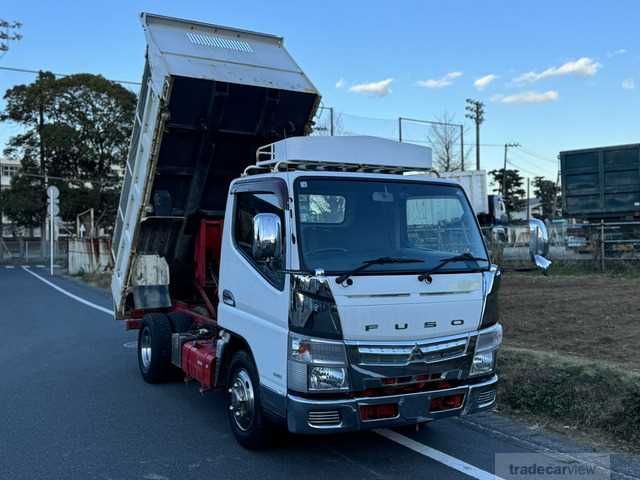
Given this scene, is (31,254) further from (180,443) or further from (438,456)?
(438,456)

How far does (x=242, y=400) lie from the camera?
5.08m

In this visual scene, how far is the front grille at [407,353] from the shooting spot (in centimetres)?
429

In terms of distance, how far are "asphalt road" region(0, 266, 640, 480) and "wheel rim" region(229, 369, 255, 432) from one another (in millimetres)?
244

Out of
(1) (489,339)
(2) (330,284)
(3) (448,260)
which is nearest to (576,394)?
(1) (489,339)

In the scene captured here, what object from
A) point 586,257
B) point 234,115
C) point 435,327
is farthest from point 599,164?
point 435,327

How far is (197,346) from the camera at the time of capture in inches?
250

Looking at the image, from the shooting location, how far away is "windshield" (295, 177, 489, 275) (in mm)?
4516

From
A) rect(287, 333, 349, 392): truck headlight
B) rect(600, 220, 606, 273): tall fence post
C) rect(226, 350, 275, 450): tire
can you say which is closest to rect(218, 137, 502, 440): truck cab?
rect(287, 333, 349, 392): truck headlight

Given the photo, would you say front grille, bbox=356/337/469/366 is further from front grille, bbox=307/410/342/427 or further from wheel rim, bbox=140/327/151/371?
wheel rim, bbox=140/327/151/371

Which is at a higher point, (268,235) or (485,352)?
(268,235)

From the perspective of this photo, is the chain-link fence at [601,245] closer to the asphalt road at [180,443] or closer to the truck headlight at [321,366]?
the asphalt road at [180,443]

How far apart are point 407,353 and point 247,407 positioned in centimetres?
149

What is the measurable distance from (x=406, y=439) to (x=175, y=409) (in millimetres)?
2446

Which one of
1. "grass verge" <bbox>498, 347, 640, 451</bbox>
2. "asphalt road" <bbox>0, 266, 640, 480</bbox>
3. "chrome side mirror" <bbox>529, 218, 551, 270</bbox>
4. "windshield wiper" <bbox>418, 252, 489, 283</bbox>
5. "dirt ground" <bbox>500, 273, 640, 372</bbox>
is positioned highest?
"chrome side mirror" <bbox>529, 218, 551, 270</bbox>
